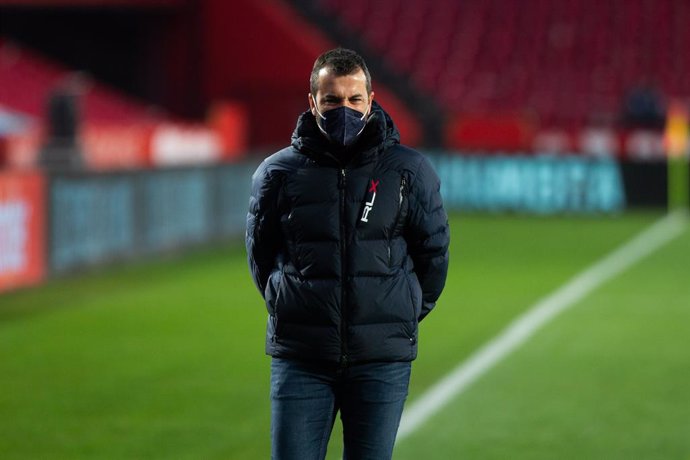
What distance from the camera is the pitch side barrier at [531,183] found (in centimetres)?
2572

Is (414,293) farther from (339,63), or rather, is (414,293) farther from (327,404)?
(339,63)

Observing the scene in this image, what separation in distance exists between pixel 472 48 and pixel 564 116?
14.4 ft

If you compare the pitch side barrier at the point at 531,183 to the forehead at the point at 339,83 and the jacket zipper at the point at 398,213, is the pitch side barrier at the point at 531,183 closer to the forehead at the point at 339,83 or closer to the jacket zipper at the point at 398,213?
the jacket zipper at the point at 398,213

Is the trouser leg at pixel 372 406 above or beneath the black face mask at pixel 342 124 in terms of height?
beneath

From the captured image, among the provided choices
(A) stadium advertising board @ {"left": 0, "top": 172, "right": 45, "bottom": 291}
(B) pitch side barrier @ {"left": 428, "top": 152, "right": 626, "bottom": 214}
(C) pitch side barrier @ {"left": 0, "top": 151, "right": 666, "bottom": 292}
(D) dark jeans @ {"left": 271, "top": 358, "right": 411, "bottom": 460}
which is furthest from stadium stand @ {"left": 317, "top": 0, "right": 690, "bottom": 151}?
(D) dark jeans @ {"left": 271, "top": 358, "right": 411, "bottom": 460}

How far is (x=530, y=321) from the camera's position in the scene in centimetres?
1330

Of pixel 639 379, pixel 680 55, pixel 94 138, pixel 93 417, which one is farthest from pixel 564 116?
pixel 93 417

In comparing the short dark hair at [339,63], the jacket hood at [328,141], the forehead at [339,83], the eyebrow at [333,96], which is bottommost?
the jacket hood at [328,141]

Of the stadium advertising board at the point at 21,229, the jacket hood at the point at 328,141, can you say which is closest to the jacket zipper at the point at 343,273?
the jacket hood at the point at 328,141

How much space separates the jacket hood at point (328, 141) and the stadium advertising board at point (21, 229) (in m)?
10.1

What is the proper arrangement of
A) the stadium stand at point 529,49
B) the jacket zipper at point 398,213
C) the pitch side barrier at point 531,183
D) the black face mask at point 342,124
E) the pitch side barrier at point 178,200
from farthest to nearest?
the stadium stand at point 529,49, the pitch side barrier at point 531,183, the pitch side barrier at point 178,200, the jacket zipper at point 398,213, the black face mask at point 342,124

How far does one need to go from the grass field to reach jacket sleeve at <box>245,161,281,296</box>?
320 centimetres

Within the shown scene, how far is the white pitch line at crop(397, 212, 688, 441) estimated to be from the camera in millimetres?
9414

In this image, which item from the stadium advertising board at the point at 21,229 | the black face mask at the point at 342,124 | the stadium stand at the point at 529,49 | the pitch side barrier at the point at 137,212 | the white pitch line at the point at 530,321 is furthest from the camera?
the stadium stand at the point at 529,49
